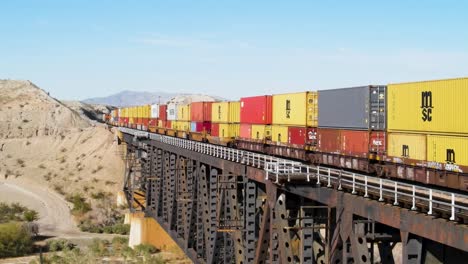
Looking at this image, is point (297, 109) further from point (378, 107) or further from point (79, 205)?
point (79, 205)

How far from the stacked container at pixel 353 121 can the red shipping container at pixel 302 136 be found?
64 centimetres

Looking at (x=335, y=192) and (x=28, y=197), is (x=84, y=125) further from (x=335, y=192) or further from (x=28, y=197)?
(x=335, y=192)

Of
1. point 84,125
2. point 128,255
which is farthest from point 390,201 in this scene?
point 84,125

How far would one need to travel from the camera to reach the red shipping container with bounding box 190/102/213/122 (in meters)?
52.2

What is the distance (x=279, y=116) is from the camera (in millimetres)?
36312

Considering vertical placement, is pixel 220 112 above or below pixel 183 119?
above

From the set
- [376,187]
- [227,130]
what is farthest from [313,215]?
[227,130]

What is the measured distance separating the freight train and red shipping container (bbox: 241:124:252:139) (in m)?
0.02

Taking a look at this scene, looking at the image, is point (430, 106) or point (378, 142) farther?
point (378, 142)

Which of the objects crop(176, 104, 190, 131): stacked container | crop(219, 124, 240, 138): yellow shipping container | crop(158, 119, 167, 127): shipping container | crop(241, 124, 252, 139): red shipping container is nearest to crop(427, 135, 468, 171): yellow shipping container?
crop(241, 124, 252, 139): red shipping container

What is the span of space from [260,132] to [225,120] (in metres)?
8.72

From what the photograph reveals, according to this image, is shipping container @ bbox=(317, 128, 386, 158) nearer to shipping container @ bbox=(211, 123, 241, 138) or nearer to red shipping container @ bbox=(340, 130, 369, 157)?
red shipping container @ bbox=(340, 130, 369, 157)

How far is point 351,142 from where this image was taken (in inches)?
1052

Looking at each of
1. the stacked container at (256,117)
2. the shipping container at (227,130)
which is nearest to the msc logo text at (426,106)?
the stacked container at (256,117)
